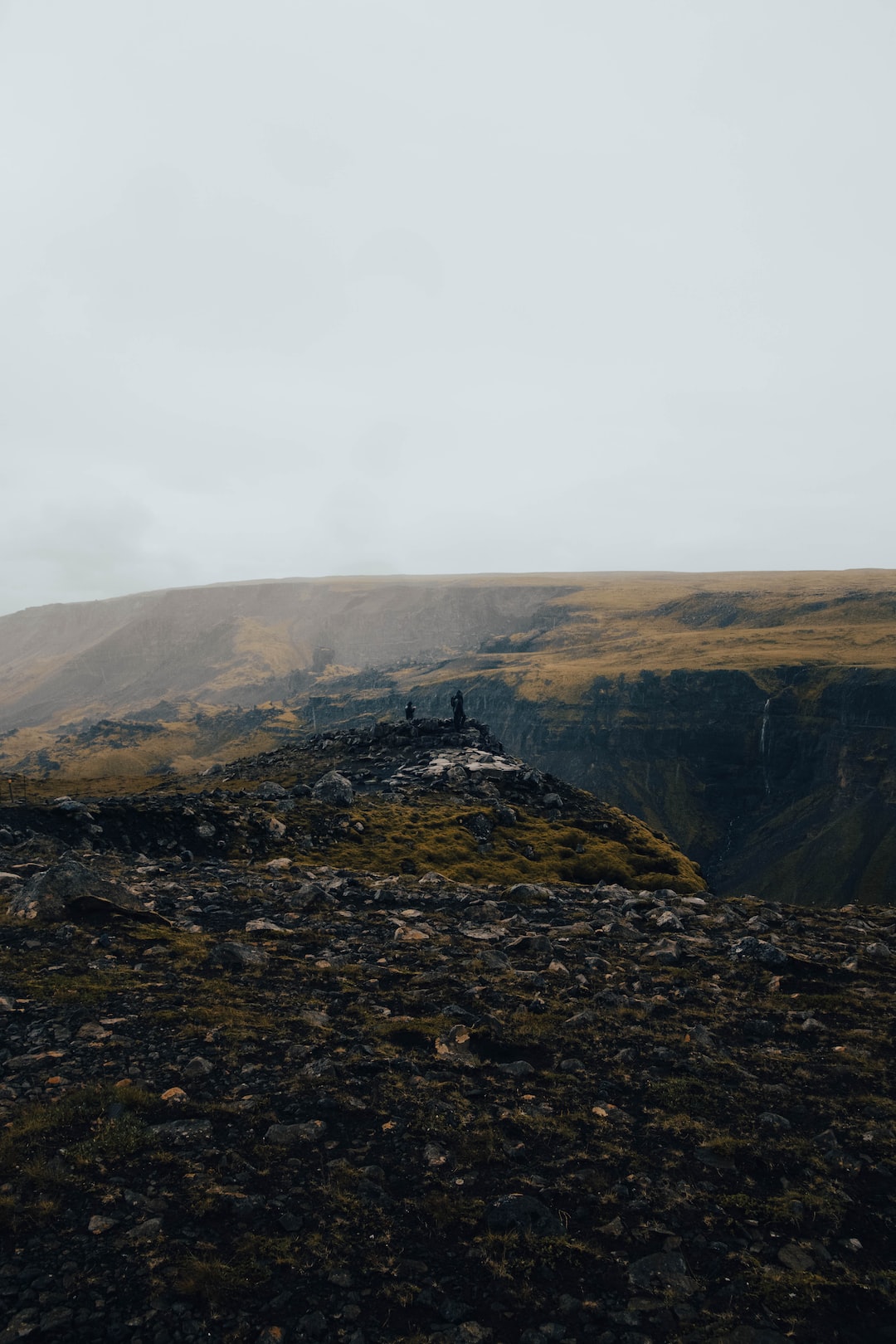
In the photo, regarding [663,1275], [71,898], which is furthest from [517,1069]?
[71,898]

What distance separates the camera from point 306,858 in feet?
141

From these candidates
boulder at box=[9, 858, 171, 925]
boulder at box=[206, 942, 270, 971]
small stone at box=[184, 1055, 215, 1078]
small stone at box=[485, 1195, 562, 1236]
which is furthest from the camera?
boulder at box=[9, 858, 171, 925]

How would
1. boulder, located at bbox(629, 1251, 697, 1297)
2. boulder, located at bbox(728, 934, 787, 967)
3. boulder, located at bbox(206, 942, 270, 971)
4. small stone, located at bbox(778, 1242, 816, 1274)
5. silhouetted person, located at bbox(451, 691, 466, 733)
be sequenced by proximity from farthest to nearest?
silhouetted person, located at bbox(451, 691, 466, 733) < boulder, located at bbox(728, 934, 787, 967) < boulder, located at bbox(206, 942, 270, 971) < small stone, located at bbox(778, 1242, 816, 1274) < boulder, located at bbox(629, 1251, 697, 1297)

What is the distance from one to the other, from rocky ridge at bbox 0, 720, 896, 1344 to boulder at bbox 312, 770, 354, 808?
92.4 feet

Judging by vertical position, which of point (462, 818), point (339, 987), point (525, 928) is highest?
point (339, 987)

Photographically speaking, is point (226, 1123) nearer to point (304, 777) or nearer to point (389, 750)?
point (304, 777)

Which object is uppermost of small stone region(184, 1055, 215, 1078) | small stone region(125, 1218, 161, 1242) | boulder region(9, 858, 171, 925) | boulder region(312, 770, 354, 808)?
boulder region(9, 858, 171, 925)

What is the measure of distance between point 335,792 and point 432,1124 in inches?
1757

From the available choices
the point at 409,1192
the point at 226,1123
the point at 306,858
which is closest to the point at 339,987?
the point at 226,1123

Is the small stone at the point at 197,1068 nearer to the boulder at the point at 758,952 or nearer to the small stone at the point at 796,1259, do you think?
the small stone at the point at 796,1259

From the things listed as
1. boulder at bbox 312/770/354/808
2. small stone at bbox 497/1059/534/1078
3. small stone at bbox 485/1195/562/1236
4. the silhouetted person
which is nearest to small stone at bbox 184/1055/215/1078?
small stone at bbox 497/1059/534/1078

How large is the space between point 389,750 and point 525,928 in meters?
56.4

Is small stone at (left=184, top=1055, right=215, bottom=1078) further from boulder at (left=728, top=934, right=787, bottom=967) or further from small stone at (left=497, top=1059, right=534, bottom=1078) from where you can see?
boulder at (left=728, top=934, right=787, bottom=967)

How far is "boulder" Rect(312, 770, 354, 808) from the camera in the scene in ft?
186
